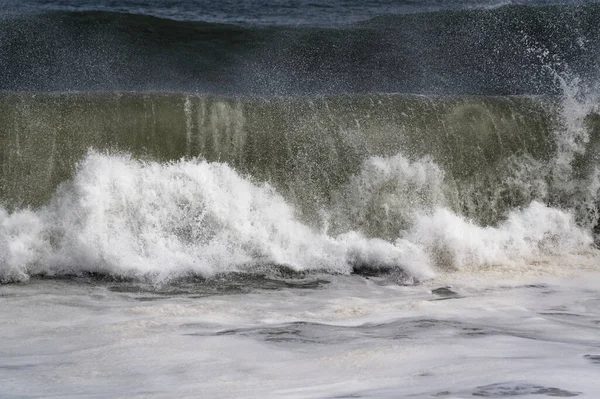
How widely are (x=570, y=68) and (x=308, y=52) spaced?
3765 mm

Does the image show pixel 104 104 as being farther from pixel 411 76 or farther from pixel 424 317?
pixel 411 76

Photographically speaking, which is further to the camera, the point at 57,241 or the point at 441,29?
the point at 441,29

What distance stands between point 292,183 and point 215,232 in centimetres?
102

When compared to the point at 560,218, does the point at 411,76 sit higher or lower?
higher

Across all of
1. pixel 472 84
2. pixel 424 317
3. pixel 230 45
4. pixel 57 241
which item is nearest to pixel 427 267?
pixel 424 317

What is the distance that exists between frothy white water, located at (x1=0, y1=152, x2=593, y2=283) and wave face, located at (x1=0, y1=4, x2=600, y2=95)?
3373 mm

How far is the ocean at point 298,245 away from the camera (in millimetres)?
5570

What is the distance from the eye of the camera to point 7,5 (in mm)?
15562

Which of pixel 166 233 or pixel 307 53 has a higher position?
pixel 307 53

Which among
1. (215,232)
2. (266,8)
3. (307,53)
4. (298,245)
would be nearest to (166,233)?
(215,232)

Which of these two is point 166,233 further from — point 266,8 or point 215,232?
point 266,8

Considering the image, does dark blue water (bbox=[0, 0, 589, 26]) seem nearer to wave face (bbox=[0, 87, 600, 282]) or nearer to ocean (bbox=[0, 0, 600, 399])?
ocean (bbox=[0, 0, 600, 399])

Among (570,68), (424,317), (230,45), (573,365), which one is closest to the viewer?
(573,365)

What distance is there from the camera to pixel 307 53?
13719 millimetres
